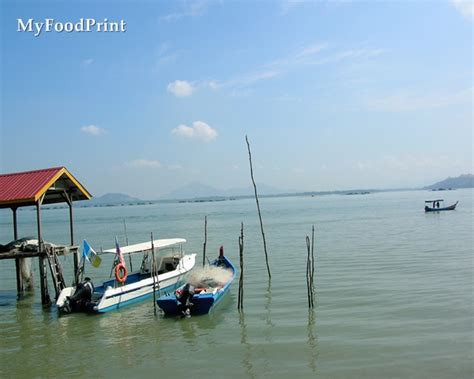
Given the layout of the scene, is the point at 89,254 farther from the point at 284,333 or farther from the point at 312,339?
the point at 312,339

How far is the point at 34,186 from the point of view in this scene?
17734mm

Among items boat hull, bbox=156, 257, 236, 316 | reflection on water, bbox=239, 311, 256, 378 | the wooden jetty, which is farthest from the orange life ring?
reflection on water, bbox=239, 311, 256, 378

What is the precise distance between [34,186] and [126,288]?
16.5 ft

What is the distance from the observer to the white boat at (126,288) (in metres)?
→ 16.4

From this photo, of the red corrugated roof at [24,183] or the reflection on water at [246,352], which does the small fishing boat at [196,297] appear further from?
the red corrugated roof at [24,183]

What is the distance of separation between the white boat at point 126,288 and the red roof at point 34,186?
3.38 meters

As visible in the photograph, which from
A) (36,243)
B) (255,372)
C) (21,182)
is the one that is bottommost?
(255,372)

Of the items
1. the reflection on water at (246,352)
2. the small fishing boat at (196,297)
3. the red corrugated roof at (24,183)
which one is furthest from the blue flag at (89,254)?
the reflection on water at (246,352)

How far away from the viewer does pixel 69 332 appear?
14.4m

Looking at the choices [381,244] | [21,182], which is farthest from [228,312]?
[381,244]

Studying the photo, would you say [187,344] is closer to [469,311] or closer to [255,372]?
[255,372]

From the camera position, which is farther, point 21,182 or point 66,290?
point 21,182

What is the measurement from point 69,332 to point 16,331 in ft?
6.41

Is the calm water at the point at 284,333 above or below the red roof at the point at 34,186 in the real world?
below
